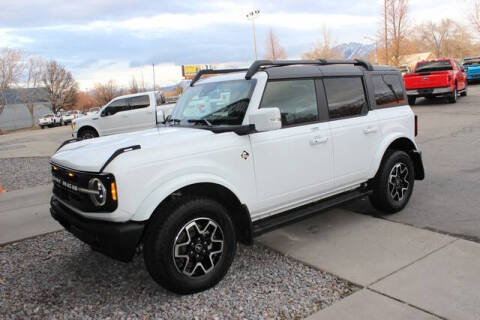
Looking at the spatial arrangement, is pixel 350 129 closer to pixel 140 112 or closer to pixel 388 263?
pixel 388 263

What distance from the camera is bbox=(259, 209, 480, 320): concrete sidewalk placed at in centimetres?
301

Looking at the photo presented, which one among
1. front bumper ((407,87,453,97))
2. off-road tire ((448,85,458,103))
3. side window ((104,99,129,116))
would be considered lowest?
off-road tire ((448,85,458,103))

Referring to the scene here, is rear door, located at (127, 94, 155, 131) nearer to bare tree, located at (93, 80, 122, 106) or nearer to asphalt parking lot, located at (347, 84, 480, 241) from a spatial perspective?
asphalt parking lot, located at (347, 84, 480, 241)

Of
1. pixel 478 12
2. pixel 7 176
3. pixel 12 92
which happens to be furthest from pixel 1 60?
pixel 478 12

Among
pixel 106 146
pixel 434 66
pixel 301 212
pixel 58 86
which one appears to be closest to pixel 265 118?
pixel 301 212

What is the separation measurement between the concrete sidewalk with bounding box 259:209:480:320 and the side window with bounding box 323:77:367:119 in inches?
53.2

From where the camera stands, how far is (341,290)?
338 cm

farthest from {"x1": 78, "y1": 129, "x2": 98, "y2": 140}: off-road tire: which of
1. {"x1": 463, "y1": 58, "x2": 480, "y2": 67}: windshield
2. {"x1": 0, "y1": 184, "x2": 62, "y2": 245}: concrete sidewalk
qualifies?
{"x1": 463, "y1": 58, "x2": 480, "y2": 67}: windshield

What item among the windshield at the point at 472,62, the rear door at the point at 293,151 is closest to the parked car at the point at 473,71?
the windshield at the point at 472,62

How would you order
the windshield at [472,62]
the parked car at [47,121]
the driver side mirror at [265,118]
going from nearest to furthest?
1. the driver side mirror at [265,118]
2. the windshield at [472,62]
3. the parked car at [47,121]

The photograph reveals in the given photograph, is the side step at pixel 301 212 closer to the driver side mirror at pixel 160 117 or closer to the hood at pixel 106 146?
the hood at pixel 106 146

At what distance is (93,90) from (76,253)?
87256mm

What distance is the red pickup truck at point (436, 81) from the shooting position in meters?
16.4

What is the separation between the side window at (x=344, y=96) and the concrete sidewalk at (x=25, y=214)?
3909 mm
